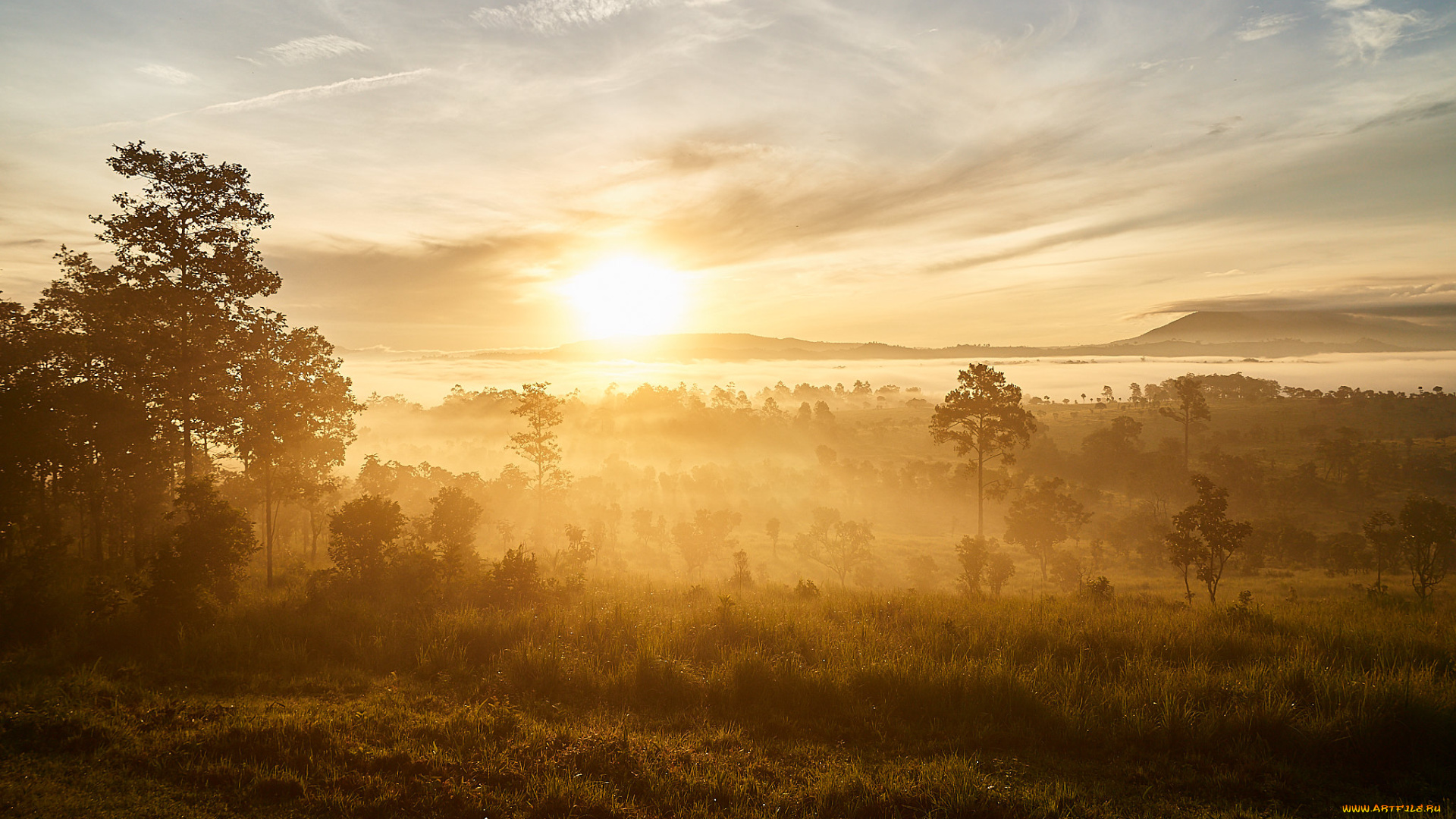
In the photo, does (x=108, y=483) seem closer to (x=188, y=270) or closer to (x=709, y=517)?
(x=188, y=270)

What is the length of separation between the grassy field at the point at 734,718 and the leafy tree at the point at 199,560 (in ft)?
2.05

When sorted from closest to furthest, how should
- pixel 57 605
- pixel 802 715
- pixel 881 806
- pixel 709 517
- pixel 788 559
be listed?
pixel 881 806 < pixel 802 715 < pixel 57 605 < pixel 709 517 < pixel 788 559

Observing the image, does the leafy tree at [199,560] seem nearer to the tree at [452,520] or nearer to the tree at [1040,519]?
the tree at [452,520]

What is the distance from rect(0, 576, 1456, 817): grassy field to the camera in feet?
19.8

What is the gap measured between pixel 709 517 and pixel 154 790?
51.5 m

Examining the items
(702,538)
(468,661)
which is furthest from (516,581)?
(702,538)

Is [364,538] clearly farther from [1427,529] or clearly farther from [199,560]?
[1427,529]

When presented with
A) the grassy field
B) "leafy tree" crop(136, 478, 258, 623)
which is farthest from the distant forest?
the grassy field

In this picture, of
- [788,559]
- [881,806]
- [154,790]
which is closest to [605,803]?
[881,806]

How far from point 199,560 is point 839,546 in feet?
168

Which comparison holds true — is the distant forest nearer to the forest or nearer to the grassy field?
the forest

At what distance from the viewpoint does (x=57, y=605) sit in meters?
10.7

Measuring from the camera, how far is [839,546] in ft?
189

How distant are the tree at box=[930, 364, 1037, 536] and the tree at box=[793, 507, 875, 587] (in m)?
15.6
